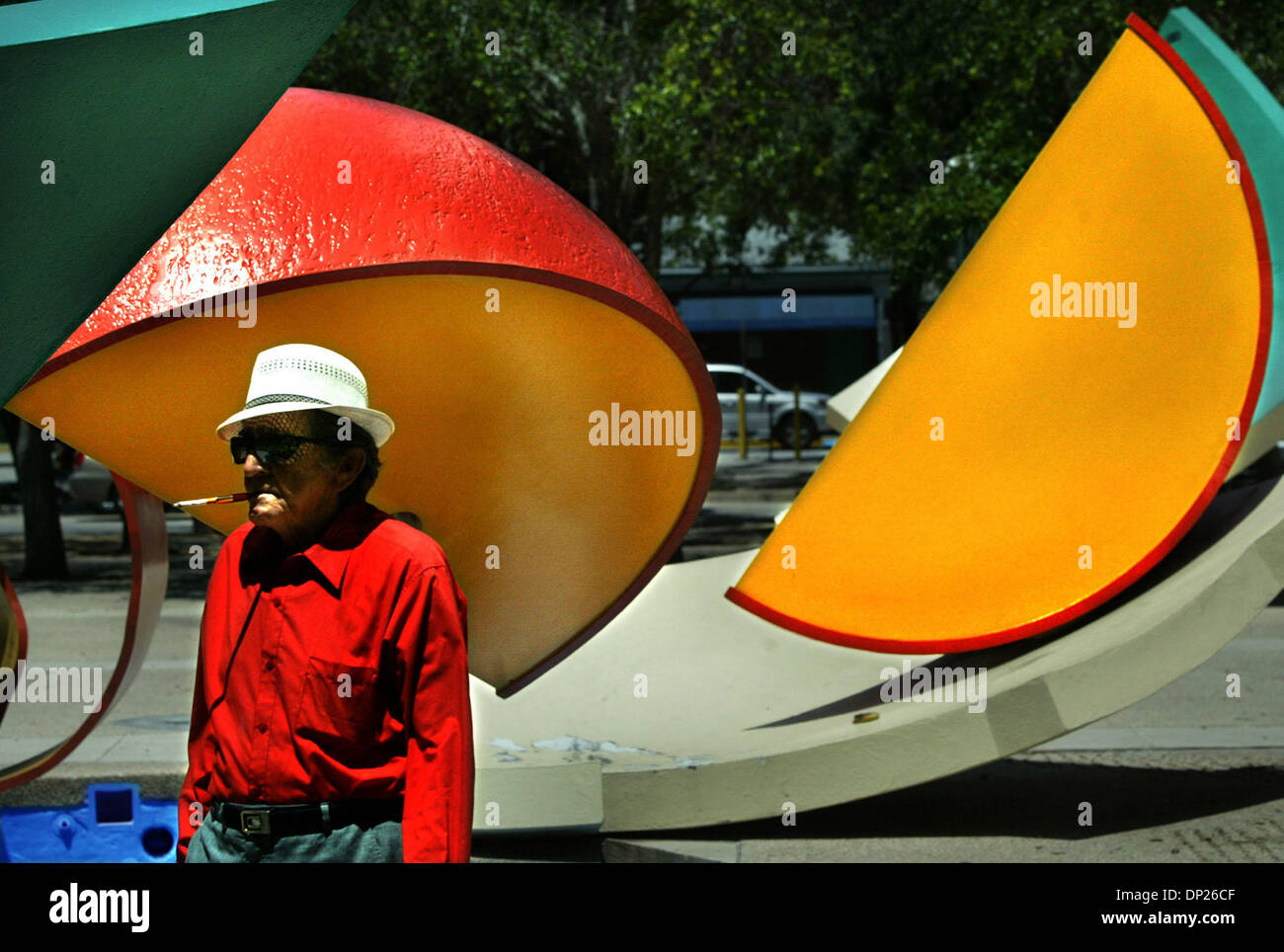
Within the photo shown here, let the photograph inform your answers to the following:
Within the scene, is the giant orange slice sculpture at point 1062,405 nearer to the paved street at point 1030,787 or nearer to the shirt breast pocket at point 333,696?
the paved street at point 1030,787

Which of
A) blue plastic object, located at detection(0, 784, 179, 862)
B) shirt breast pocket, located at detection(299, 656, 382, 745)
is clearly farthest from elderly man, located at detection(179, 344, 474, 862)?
blue plastic object, located at detection(0, 784, 179, 862)

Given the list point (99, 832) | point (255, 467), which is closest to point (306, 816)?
point (255, 467)

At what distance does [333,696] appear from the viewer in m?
2.97

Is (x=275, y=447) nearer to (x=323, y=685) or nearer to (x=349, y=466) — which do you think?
(x=349, y=466)

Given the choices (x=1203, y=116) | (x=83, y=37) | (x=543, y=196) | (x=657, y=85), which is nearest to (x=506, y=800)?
(x=543, y=196)

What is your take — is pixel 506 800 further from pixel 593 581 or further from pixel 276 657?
pixel 276 657

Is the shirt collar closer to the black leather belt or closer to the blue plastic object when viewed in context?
the black leather belt

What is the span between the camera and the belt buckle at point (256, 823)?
9.80 feet

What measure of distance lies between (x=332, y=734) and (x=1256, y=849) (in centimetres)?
443

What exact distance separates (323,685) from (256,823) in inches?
11.7

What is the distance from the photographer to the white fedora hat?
310 cm

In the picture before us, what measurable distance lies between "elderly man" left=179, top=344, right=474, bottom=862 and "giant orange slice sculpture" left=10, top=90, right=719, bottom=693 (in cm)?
171
